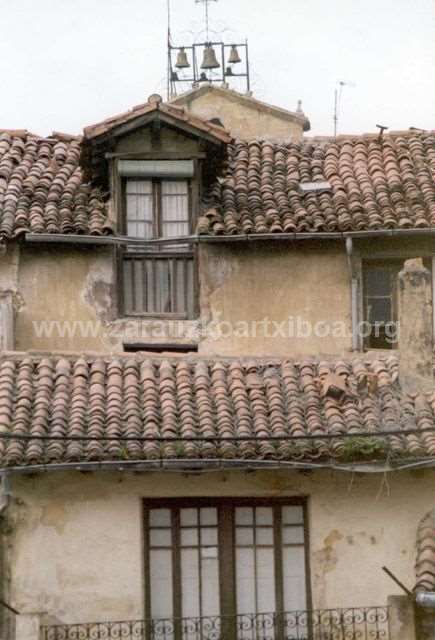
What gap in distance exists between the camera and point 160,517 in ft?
90.5

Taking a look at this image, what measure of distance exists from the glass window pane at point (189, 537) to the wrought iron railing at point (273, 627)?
3.46 feet

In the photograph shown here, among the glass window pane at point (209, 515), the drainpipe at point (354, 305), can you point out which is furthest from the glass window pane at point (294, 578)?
the drainpipe at point (354, 305)

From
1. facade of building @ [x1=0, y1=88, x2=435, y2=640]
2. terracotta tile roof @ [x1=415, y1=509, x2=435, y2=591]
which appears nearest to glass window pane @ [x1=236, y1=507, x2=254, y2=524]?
facade of building @ [x1=0, y1=88, x2=435, y2=640]

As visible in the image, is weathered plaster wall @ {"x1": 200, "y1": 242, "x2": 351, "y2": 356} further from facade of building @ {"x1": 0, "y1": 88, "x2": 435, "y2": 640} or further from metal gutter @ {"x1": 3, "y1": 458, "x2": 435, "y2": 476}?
metal gutter @ {"x1": 3, "y1": 458, "x2": 435, "y2": 476}

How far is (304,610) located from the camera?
89.8ft

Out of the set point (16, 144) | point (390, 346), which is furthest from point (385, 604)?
point (16, 144)

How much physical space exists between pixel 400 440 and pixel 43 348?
7338mm

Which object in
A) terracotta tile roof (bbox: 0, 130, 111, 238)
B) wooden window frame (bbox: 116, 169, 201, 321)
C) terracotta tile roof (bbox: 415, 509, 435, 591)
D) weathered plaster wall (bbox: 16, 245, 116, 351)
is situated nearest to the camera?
terracotta tile roof (bbox: 415, 509, 435, 591)

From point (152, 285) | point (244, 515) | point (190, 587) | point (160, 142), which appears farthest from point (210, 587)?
point (160, 142)

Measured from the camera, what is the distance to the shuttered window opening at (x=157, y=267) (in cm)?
3228

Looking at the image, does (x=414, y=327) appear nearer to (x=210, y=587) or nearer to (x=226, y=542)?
(x=226, y=542)

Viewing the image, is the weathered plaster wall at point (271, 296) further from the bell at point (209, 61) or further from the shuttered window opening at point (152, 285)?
→ the bell at point (209, 61)

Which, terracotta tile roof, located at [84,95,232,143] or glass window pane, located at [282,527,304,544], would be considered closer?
glass window pane, located at [282,527,304,544]

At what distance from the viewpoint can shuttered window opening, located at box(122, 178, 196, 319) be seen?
106ft
